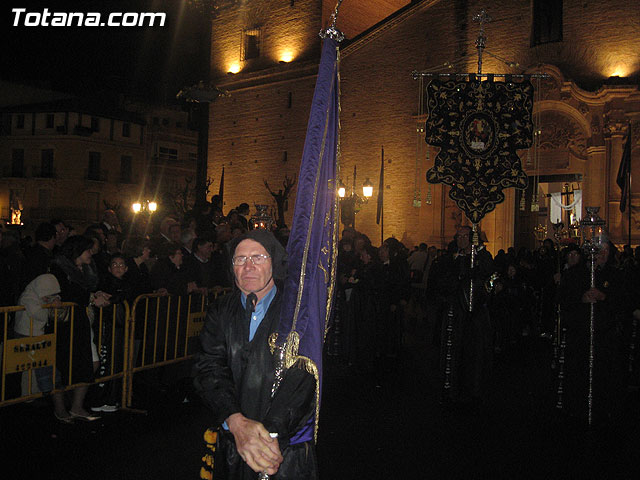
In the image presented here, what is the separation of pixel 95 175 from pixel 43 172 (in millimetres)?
3631

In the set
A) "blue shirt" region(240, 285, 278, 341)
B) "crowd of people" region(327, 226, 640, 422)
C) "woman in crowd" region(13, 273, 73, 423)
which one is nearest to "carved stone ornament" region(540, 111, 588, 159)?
"crowd of people" region(327, 226, 640, 422)

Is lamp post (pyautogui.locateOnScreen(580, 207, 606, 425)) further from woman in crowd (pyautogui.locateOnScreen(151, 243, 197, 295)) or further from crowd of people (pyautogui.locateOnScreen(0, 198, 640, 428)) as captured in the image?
woman in crowd (pyautogui.locateOnScreen(151, 243, 197, 295))

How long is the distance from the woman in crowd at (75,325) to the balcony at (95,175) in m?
42.9

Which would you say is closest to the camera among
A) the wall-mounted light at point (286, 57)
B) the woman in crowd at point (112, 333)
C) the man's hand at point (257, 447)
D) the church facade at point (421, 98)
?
the man's hand at point (257, 447)

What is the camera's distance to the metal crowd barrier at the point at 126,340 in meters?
6.18

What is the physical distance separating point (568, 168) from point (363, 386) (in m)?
15.0

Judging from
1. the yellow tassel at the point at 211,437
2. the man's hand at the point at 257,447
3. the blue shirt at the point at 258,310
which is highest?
the blue shirt at the point at 258,310

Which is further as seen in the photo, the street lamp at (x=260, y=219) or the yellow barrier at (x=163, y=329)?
the street lamp at (x=260, y=219)

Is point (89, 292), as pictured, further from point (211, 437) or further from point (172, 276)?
point (211, 437)

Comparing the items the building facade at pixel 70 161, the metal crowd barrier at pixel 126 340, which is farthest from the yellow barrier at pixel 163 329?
the building facade at pixel 70 161

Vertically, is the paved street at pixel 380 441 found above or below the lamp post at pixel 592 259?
below

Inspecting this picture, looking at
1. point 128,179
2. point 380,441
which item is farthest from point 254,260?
point 128,179

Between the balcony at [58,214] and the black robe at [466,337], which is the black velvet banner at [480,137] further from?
the balcony at [58,214]

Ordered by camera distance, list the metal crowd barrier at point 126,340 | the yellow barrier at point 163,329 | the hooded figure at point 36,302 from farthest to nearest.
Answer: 1. the yellow barrier at point 163,329
2. the hooded figure at point 36,302
3. the metal crowd barrier at point 126,340
